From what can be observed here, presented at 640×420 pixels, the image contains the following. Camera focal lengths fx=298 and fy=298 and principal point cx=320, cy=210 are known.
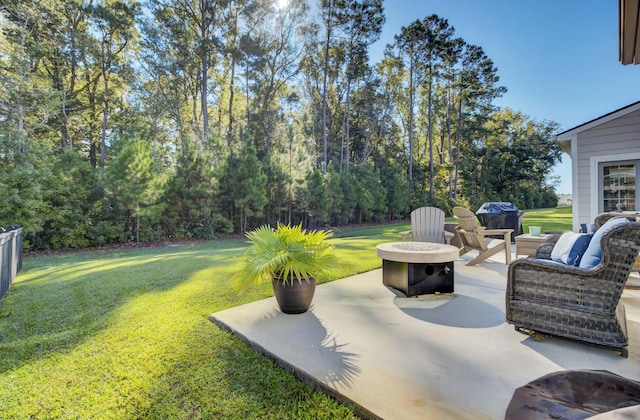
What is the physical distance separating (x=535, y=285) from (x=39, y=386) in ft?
10.3

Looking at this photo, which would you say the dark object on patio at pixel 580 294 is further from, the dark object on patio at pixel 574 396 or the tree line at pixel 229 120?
the tree line at pixel 229 120

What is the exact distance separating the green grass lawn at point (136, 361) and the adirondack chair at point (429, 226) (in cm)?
252

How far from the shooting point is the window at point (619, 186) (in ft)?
18.2

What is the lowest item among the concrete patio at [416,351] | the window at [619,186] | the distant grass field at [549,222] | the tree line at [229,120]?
the concrete patio at [416,351]

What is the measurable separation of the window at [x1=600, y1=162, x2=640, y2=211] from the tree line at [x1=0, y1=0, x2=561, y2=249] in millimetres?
8342

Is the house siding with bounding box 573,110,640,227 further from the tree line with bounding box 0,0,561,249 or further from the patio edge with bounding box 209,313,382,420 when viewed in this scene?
the tree line with bounding box 0,0,561,249

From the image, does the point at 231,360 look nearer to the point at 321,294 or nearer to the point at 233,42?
the point at 321,294

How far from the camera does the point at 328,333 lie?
2.20 metres

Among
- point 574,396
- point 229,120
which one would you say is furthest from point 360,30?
point 574,396

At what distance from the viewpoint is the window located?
5.55 metres

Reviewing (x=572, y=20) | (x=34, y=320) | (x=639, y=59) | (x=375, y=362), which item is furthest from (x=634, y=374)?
(x=572, y=20)

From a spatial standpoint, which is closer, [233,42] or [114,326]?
[114,326]

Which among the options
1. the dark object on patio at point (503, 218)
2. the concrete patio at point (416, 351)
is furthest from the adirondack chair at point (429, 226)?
the dark object on patio at point (503, 218)

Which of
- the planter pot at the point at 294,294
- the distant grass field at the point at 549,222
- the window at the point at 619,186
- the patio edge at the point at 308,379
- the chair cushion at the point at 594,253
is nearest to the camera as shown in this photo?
the patio edge at the point at 308,379
